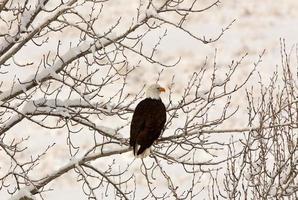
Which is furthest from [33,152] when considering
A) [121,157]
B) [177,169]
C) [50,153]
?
[177,169]

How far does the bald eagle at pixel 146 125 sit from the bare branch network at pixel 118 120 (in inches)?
4.3

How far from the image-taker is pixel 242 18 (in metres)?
35.4

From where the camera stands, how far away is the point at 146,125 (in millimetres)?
8242

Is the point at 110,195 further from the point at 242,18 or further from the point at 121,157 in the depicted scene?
the point at 242,18

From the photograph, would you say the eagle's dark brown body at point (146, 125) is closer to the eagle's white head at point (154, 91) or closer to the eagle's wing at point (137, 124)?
the eagle's wing at point (137, 124)

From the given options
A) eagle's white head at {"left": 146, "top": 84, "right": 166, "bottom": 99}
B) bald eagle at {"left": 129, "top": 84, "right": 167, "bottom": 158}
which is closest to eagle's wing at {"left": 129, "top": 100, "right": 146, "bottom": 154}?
bald eagle at {"left": 129, "top": 84, "right": 167, "bottom": 158}

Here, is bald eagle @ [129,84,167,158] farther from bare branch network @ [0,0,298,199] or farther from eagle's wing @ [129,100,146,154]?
bare branch network @ [0,0,298,199]

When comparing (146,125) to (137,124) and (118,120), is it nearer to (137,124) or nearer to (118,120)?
(137,124)

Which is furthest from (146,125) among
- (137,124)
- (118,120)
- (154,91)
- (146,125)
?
(118,120)

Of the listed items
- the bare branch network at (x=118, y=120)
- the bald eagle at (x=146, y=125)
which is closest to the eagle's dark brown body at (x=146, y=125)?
the bald eagle at (x=146, y=125)

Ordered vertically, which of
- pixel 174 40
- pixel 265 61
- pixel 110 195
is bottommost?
pixel 110 195

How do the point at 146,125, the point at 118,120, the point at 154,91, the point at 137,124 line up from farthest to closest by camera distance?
the point at 118,120 < the point at 154,91 < the point at 137,124 < the point at 146,125

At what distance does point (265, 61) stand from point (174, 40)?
14.5 ft

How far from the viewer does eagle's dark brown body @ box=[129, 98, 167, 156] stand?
8062 millimetres
